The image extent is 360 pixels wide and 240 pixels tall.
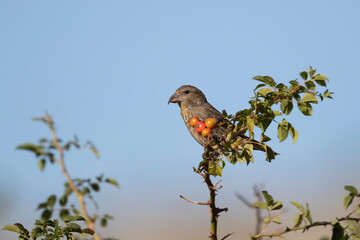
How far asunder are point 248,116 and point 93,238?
1.51 metres

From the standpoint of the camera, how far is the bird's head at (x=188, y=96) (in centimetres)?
817

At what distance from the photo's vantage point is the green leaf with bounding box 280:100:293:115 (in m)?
3.31

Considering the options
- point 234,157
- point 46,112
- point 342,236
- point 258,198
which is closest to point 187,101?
point 46,112

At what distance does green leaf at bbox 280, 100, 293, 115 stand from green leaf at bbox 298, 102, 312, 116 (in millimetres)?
69

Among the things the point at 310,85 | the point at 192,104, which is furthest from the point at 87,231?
the point at 192,104

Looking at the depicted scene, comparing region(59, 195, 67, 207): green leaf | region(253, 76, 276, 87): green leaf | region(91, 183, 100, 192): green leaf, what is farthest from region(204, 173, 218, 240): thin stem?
region(59, 195, 67, 207): green leaf

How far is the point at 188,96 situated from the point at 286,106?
16.2 ft

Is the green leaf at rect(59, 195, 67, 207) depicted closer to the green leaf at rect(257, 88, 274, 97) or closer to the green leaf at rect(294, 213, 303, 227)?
the green leaf at rect(257, 88, 274, 97)

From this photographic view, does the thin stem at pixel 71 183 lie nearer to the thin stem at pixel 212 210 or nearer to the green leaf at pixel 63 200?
the green leaf at pixel 63 200

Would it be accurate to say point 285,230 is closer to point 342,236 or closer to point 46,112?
point 342,236

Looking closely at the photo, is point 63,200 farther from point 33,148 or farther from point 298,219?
point 298,219

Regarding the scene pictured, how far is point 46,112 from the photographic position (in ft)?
17.3

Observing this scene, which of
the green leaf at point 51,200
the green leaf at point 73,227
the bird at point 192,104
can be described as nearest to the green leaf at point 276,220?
the green leaf at point 73,227

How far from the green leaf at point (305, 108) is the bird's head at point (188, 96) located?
4.79m
